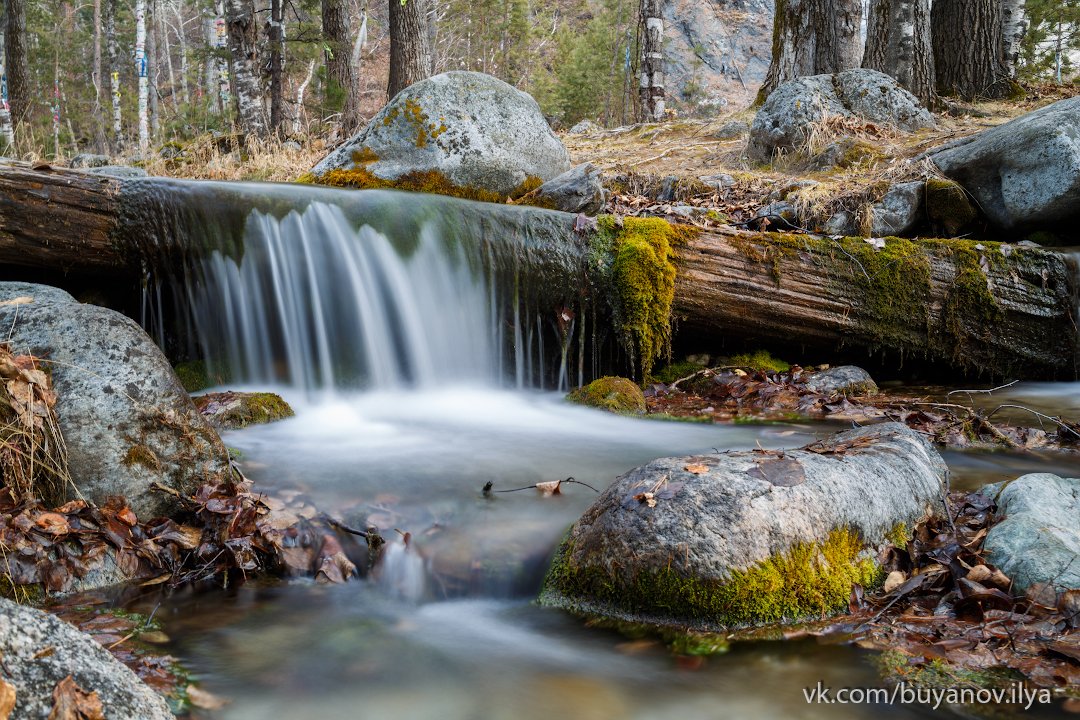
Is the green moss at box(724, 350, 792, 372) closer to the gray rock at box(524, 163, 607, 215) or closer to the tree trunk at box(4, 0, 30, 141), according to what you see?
the gray rock at box(524, 163, 607, 215)

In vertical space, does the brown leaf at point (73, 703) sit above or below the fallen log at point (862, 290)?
below

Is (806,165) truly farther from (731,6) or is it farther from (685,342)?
(731,6)

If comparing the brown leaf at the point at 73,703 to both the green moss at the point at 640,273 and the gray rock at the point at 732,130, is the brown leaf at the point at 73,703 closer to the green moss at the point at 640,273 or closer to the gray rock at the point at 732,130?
the green moss at the point at 640,273

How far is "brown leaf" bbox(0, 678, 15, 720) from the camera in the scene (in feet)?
5.10

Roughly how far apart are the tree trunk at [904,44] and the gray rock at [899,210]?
4.06 m

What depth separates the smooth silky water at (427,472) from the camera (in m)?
2.56

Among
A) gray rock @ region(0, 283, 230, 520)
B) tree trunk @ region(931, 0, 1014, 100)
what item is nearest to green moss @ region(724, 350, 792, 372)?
gray rock @ region(0, 283, 230, 520)

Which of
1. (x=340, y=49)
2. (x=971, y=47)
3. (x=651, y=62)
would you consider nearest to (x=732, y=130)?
(x=651, y=62)

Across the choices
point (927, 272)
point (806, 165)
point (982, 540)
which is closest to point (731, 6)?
point (806, 165)

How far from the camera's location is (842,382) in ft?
22.0

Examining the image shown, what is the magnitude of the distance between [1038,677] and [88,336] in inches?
165

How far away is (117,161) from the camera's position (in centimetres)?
1205

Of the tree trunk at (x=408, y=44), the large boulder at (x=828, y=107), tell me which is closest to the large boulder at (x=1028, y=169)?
the large boulder at (x=828, y=107)

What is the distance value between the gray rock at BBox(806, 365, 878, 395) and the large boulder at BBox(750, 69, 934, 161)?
158 inches
